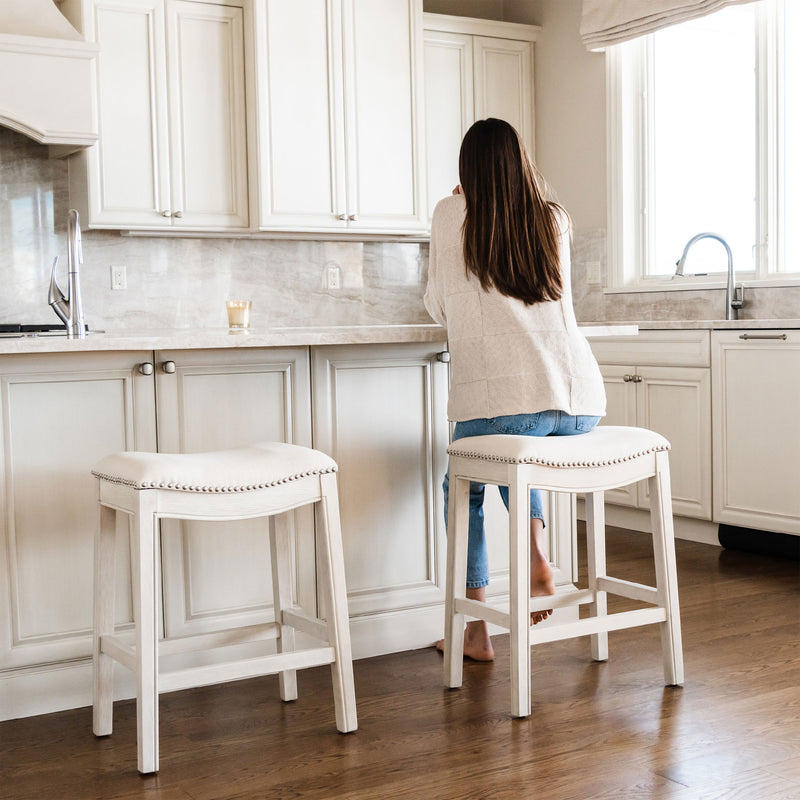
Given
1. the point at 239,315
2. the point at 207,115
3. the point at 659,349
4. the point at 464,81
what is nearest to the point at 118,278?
the point at 207,115

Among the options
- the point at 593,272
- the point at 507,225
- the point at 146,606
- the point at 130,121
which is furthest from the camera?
the point at 593,272

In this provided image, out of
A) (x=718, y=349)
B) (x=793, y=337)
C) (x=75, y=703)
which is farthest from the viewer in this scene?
(x=718, y=349)

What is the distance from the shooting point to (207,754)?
215cm

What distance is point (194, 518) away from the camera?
2.02 metres

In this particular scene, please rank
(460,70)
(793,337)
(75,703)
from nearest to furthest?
(75,703) → (793,337) → (460,70)

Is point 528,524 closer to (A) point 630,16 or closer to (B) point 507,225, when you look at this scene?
(B) point 507,225

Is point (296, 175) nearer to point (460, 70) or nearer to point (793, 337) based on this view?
point (460, 70)

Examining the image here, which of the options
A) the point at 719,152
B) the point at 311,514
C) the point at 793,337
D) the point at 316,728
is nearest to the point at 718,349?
the point at 793,337

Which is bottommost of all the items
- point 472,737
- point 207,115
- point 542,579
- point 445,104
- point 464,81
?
point 472,737

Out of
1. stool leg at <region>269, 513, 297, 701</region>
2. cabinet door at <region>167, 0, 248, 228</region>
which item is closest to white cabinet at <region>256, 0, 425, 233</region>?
cabinet door at <region>167, 0, 248, 228</region>

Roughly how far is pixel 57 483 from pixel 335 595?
70 centimetres

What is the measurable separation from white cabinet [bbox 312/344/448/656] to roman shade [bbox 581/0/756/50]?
2.27 m

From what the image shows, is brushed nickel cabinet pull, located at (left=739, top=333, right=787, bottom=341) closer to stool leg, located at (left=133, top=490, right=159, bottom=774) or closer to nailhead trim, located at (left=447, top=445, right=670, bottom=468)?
nailhead trim, located at (left=447, top=445, right=670, bottom=468)

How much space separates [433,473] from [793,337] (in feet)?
5.21
